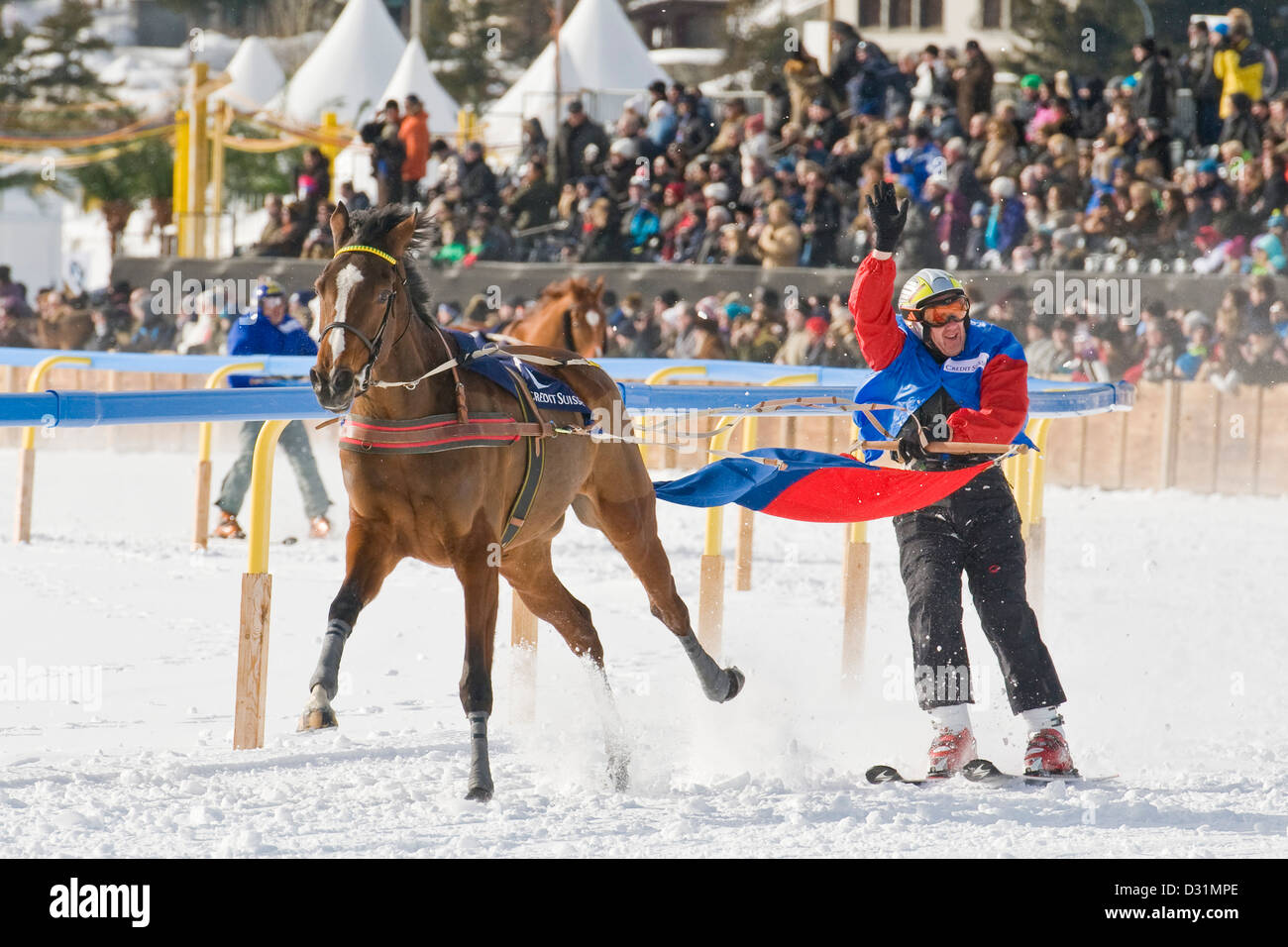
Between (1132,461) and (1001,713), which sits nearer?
(1001,713)

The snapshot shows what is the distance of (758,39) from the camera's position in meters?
31.2

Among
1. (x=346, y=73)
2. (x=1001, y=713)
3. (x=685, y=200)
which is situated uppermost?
(x=346, y=73)

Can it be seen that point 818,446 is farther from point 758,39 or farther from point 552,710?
point 758,39

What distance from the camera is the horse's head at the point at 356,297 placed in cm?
451

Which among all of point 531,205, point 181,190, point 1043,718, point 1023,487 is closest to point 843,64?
point 531,205

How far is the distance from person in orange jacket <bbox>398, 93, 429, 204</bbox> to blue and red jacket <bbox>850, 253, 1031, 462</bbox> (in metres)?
13.3

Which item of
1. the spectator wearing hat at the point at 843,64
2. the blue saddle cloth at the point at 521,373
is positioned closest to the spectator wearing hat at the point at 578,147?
the spectator wearing hat at the point at 843,64

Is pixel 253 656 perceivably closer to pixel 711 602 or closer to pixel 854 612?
pixel 711 602

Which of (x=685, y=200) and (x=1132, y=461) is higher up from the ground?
(x=685, y=200)

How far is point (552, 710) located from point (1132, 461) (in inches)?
362

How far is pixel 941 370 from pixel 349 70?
23.1 m

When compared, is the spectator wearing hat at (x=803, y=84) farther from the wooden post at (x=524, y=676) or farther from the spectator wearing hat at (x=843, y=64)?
the wooden post at (x=524, y=676)

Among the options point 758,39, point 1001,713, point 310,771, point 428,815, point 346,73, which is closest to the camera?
point 428,815

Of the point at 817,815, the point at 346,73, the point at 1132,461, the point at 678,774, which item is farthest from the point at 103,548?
the point at 346,73
